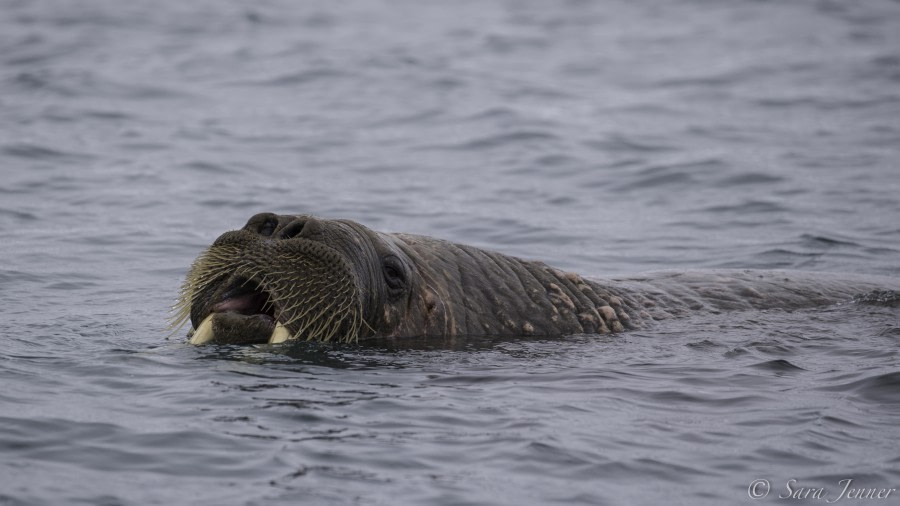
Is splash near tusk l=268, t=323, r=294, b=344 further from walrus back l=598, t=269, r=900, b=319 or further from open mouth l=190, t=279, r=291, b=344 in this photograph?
walrus back l=598, t=269, r=900, b=319

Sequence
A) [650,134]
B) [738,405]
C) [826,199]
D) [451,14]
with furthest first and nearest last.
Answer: [451,14], [650,134], [826,199], [738,405]

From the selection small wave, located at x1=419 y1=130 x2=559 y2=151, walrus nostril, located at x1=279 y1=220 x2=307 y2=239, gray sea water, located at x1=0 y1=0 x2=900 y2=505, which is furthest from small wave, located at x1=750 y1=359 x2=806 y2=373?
small wave, located at x1=419 y1=130 x2=559 y2=151

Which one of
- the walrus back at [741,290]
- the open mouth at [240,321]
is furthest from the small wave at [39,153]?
the open mouth at [240,321]

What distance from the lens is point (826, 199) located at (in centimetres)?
1784

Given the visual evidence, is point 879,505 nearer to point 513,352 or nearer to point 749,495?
point 749,495

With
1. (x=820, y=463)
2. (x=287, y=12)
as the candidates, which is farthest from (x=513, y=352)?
(x=287, y=12)

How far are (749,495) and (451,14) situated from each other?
31884 millimetres

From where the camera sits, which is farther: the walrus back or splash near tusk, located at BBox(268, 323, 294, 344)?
the walrus back

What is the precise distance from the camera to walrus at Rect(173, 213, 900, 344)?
8.77m

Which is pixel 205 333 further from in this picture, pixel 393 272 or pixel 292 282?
pixel 393 272

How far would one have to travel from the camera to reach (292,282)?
8.73 meters

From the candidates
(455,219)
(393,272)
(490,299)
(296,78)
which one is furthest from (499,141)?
(393,272)

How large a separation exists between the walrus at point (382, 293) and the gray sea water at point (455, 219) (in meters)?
0.21

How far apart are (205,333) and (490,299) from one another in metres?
2.20
